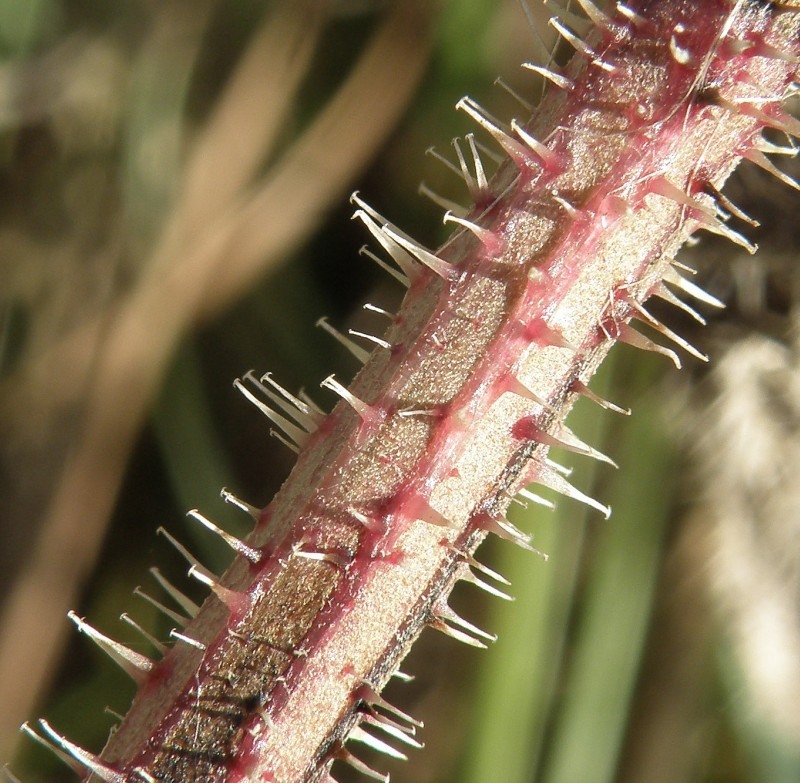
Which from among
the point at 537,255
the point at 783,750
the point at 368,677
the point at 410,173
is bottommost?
the point at 368,677

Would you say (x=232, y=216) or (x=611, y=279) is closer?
(x=611, y=279)

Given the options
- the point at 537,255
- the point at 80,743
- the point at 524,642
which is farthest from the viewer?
the point at 80,743

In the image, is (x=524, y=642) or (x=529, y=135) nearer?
(x=529, y=135)

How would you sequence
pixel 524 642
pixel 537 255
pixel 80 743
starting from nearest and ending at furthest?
pixel 537 255, pixel 524 642, pixel 80 743

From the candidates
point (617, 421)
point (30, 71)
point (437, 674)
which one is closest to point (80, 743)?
point (437, 674)

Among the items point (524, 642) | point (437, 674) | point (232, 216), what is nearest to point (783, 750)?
point (524, 642)

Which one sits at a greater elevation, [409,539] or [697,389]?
[697,389]

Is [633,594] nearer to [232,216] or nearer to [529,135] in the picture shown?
[529,135]

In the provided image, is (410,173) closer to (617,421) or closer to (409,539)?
(617,421)

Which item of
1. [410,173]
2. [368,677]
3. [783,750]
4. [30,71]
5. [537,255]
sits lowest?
[368,677]
